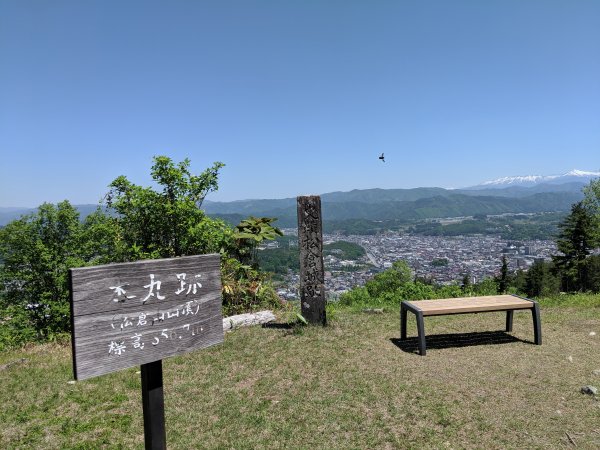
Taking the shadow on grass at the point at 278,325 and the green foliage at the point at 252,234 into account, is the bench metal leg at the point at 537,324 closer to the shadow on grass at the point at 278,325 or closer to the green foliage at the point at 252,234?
the shadow on grass at the point at 278,325

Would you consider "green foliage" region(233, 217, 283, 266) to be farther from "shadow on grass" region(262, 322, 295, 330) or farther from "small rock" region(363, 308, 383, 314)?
"small rock" region(363, 308, 383, 314)

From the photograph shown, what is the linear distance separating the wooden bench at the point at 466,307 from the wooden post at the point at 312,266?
5.23ft

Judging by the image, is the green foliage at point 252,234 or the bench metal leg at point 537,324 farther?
the green foliage at point 252,234

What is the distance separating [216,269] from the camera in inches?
121

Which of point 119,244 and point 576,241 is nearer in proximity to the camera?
point 119,244

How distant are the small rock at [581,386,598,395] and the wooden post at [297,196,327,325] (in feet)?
13.3

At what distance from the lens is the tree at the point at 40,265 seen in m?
9.16

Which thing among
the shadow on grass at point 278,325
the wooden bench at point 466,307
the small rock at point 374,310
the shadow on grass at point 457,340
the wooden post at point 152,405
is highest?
the wooden post at point 152,405

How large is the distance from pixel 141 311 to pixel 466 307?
16.6ft

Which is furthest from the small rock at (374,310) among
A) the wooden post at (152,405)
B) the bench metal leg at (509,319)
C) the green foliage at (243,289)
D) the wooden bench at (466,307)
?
the wooden post at (152,405)

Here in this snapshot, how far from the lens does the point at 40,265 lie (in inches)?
372

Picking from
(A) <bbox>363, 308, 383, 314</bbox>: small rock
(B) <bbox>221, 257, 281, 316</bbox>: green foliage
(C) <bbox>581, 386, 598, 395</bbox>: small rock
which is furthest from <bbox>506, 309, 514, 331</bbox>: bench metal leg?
(B) <bbox>221, 257, 281, 316</bbox>: green foliage

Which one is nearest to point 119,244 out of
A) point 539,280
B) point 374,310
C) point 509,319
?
point 374,310

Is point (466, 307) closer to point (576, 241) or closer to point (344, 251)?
point (576, 241)
